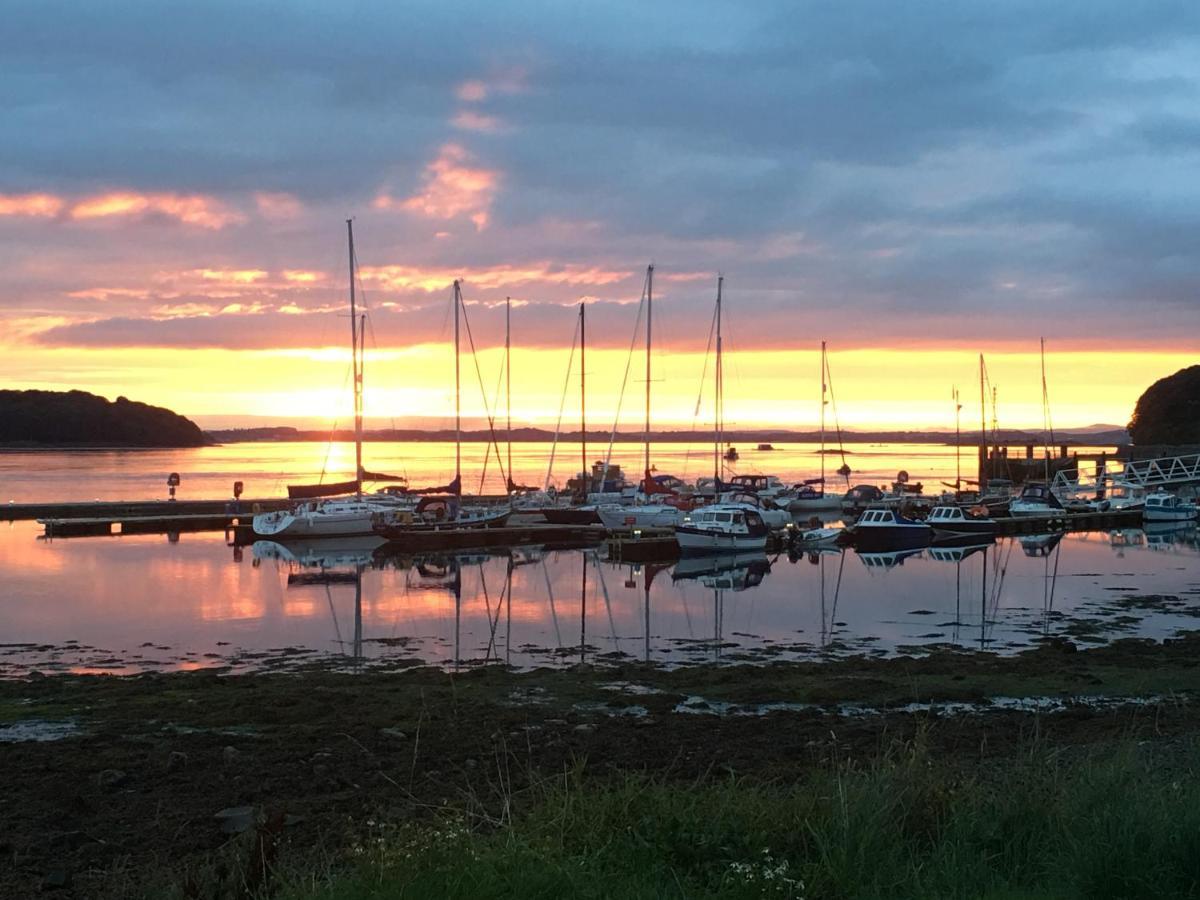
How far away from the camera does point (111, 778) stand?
443 inches

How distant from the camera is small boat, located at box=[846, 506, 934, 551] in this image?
45.6 meters

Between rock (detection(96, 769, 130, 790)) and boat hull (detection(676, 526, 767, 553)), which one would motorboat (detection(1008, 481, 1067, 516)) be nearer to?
boat hull (detection(676, 526, 767, 553))

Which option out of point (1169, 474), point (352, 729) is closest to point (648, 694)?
point (352, 729)

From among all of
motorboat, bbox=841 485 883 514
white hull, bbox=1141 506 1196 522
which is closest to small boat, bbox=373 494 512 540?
motorboat, bbox=841 485 883 514

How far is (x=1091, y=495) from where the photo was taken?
2943 inches

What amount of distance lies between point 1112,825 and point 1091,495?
242 feet

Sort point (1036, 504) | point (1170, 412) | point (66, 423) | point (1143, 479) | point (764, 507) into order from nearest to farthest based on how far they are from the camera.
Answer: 1. point (764, 507)
2. point (1036, 504)
3. point (1143, 479)
4. point (1170, 412)
5. point (66, 423)

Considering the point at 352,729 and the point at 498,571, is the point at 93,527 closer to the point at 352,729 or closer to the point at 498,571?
the point at 498,571

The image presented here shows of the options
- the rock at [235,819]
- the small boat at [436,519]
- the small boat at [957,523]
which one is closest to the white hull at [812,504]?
the small boat at [957,523]

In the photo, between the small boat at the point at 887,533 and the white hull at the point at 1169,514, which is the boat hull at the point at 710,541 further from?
the white hull at the point at 1169,514

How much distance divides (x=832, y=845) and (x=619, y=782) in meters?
3.24

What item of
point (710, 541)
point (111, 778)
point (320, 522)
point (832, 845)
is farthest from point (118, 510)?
point (832, 845)

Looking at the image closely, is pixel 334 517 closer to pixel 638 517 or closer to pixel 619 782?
pixel 638 517

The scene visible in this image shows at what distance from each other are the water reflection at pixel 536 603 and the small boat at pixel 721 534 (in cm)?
89
